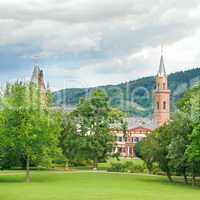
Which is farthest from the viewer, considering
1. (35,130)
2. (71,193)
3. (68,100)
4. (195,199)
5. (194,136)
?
(68,100)

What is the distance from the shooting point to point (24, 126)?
164 feet

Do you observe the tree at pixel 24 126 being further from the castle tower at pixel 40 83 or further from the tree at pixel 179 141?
the tree at pixel 179 141

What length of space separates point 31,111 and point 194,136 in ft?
48.1

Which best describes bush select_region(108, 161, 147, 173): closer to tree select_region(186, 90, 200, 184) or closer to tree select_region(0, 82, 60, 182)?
tree select_region(186, 90, 200, 184)

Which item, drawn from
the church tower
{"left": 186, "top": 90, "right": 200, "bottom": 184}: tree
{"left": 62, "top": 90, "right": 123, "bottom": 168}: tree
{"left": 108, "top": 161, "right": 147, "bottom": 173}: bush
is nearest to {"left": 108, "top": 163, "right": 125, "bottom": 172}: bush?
{"left": 108, "top": 161, "right": 147, "bottom": 173}: bush

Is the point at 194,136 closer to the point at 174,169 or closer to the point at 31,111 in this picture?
the point at 174,169

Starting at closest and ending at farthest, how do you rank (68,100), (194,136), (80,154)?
(194,136) → (80,154) → (68,100)

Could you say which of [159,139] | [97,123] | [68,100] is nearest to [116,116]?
[97,123]

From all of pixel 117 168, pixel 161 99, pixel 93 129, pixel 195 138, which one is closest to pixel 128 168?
pixel 117 168

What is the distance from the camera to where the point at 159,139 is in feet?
175

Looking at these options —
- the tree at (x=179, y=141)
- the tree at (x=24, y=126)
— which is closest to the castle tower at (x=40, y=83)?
the tree at (x=24, y=126)

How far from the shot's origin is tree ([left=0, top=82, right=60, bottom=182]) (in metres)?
50.1

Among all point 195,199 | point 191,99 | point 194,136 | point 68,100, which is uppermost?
point 68,100

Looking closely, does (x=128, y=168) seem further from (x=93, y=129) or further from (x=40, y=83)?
(x=40, y=83)
